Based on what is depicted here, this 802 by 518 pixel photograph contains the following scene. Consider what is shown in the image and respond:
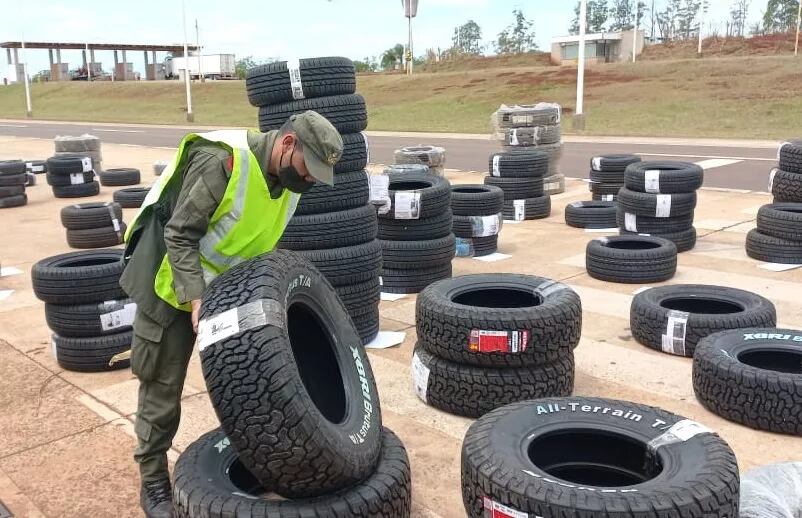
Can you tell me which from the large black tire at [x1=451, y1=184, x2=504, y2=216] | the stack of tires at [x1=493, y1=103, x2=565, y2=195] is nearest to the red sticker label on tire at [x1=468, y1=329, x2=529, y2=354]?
the large black tire at [x1=451, y1=184, x2=504, y2=216]

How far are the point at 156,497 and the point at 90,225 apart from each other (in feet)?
24.8

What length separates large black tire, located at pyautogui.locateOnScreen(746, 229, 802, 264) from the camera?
8.21 meters

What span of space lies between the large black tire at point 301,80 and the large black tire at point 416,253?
2070 mm

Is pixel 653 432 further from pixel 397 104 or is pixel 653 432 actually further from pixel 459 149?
pixel 397 104

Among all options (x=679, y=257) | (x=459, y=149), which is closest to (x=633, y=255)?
(x=679, y=257)

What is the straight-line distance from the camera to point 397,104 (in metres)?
46.6

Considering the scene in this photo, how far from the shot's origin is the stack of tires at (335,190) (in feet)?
18.2

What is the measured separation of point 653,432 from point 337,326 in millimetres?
1563

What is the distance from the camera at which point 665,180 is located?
8773 mm

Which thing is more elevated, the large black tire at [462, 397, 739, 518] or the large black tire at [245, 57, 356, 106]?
the large black tire at [245, 57, 356, 106]

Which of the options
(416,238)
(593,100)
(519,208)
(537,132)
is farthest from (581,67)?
(416,238)

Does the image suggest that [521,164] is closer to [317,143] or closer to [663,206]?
[663,206]

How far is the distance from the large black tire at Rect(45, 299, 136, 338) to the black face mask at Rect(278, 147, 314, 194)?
9.27 feet

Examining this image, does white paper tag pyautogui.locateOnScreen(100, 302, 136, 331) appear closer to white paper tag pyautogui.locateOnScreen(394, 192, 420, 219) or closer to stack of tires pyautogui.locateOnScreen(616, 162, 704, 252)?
white paper tag pyautogui.locateOnScreen(394, 192, 420, 219)
